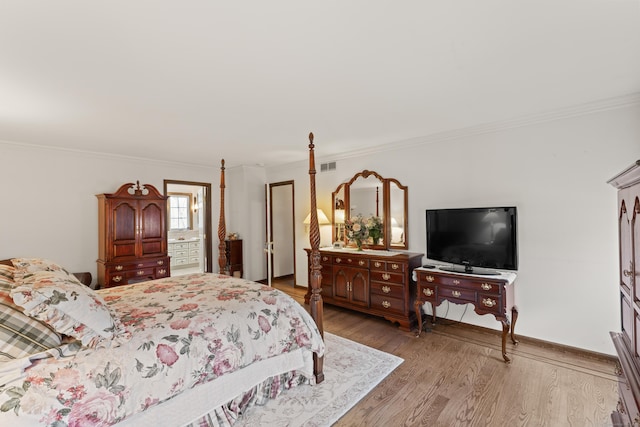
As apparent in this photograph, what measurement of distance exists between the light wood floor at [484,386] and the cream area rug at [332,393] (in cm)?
9

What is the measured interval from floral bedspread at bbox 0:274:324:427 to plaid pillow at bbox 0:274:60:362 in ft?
0.42

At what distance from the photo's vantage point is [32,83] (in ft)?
7.11

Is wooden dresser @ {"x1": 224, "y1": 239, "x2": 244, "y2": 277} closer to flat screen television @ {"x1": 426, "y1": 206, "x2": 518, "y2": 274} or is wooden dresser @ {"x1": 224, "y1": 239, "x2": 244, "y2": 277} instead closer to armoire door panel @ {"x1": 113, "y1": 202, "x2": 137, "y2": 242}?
armoire door panel @ {"x1": 113, "y1": 202, "x2": 137, "y2": 242}

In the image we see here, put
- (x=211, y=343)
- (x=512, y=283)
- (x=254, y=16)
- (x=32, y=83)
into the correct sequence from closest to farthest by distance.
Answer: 1. (x=254, y=16)
2. (x=211, y=343)
3. (x=32, y=83)
4. (x=512, y=283)

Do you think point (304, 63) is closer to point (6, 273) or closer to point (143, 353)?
point (143, 353)

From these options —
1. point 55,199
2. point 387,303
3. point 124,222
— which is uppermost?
point 55,199

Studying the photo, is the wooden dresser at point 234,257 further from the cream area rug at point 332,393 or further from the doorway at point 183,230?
the cream area rug at point 332,393

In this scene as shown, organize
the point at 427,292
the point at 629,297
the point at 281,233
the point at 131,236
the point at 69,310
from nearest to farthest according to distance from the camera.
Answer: the point at 629,297
the point at 69,310
the point at 427,292
the point at 131,236
the point at 281,233

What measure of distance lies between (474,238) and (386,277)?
112 centimetres

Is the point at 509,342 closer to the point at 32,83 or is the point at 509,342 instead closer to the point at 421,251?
the point at 421,251

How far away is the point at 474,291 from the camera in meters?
2.96

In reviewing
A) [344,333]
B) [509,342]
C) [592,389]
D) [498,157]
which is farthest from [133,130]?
[592,389]

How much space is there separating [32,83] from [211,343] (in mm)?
2325

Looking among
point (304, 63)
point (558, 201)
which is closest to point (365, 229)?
point (558, 201)
